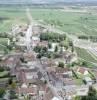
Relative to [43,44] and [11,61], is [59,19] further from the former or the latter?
[11,61]

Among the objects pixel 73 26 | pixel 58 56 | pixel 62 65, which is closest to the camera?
pixel 62 65

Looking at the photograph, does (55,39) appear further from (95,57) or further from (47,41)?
(95,57)

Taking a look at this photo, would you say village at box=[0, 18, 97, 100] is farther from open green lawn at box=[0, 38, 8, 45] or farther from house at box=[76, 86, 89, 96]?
open green lawn at box=[0, 38, 8, 45]

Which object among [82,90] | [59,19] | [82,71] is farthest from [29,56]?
[59,19]

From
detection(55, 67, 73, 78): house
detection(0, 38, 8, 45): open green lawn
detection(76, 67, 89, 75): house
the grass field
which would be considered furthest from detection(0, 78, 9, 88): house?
the grass field

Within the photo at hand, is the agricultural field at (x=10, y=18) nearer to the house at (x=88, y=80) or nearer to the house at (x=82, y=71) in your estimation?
the house at (x=82, y=71)

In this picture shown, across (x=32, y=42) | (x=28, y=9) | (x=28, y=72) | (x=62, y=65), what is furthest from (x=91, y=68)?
(x=28, y=9)

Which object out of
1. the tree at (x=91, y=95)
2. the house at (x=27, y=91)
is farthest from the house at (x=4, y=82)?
the tree at (x=91, y=95)
